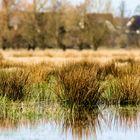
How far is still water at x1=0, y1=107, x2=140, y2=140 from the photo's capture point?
8859mm

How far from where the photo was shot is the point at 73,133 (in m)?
9.12

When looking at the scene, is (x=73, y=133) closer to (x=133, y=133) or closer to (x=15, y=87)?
(x=133, y=133)

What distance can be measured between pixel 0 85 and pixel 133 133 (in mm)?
3818

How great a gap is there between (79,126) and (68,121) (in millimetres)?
506

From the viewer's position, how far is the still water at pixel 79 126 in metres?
8.86

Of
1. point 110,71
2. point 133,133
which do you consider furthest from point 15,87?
point 110,71

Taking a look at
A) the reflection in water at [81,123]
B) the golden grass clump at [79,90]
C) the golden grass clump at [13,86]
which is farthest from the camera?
the golden grass clump at [13,86]

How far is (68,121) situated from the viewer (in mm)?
10211

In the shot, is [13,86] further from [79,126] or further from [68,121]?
[79,126]

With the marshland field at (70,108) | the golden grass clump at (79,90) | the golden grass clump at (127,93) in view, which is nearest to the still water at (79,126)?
the marshland field at (70,108)

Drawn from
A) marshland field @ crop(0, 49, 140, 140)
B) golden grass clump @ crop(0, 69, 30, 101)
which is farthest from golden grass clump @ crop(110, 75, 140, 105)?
golden grass clump @ crop(0, 69, 30, 101)

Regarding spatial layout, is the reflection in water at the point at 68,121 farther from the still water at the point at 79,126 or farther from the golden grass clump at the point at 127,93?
the golden grass clump at the point at 127,93

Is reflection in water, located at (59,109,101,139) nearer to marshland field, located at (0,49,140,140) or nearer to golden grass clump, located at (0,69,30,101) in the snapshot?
→ marshland field, located at (0,49,140,140)

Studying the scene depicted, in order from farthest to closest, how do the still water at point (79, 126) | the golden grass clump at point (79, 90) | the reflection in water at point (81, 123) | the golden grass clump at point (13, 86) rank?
the golden grass clump at point (13, 86)
the golden grass clump at point (79, 90)
the reflection in water at point (81, 123)
the still water at point (79, 126)
